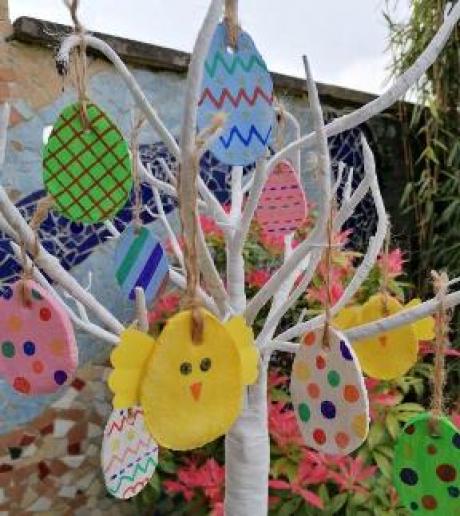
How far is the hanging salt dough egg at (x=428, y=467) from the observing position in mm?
595

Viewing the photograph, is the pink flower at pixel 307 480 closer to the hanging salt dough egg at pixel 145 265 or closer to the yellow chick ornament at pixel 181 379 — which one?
the hanging salt dough egg at pixel 145 265

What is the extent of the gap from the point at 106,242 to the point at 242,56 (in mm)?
1234

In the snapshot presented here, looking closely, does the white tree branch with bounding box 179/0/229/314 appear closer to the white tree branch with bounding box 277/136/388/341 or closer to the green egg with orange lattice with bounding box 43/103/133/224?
the green egg with orange lattice with bounding box 43/103/133/224

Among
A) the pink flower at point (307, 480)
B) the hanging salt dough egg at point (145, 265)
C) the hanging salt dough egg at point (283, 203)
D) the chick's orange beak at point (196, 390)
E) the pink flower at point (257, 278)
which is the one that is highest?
the hanging salt dough egg at point (283, 203)

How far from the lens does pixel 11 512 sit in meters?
1.74

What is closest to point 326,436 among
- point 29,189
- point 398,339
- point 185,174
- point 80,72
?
point 398,339

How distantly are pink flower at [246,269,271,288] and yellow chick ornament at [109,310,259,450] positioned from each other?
3.70 feet

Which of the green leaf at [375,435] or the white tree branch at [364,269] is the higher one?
the white tree branch at [364,269]

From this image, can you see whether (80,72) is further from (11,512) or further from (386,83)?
(386,83)

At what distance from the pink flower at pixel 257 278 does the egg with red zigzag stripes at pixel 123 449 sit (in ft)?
3.08

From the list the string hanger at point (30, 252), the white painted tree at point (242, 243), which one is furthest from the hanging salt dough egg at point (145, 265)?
the string hanger at point (30, 252)

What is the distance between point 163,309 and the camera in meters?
1.77

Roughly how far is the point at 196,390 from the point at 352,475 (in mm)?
969

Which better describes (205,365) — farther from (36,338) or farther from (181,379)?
(36,338)
